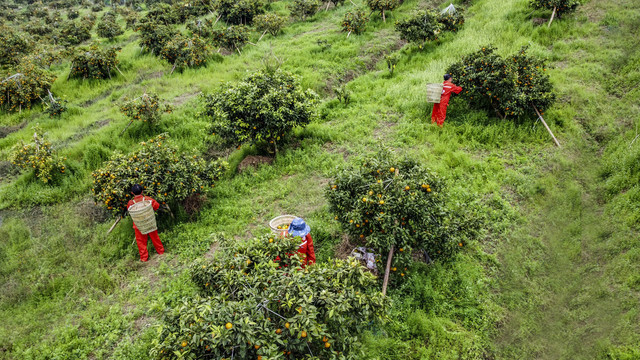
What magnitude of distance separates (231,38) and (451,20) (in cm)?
1004

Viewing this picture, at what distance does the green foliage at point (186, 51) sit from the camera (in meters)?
14.4

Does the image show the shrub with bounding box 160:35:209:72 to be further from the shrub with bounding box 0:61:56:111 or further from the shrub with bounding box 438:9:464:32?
the shrub with bounding box 438:9:464:32

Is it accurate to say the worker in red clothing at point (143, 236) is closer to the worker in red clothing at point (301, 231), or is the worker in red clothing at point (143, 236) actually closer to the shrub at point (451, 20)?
the worker in red clothing at point (301, 231)

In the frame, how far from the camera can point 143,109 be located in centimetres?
1025

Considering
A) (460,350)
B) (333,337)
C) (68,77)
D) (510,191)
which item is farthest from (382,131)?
(68,77)

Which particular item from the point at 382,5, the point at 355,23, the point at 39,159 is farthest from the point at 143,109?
the point at 382,5

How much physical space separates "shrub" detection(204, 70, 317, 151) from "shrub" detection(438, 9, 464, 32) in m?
8.71

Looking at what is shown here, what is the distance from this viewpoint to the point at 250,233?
6977 millimetres

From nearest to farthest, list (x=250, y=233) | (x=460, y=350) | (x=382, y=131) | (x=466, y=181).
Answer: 1. (x=460, y=350)
2. (x=250, y=233)
3. (x=466, y=181)
4. (x=382, y=131)

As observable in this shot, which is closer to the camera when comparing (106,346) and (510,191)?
(106,346)

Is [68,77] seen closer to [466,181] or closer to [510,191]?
[466,181]

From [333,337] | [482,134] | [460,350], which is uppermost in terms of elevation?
[333,337]

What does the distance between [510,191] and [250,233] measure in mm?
5769

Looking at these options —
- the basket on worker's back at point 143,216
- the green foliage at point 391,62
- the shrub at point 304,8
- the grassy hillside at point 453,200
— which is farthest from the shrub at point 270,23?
the basket on worker's back at point 143,216
